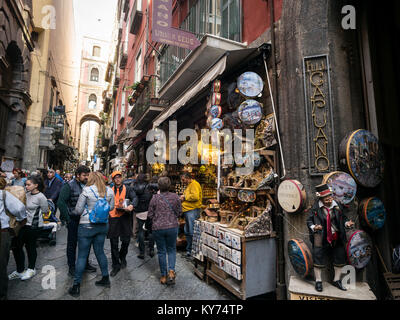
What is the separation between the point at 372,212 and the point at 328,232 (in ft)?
3.02

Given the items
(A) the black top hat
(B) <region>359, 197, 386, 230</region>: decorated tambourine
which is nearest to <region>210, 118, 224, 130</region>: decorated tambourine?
(A) the black top hat

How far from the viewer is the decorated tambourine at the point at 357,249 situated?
2936 mm

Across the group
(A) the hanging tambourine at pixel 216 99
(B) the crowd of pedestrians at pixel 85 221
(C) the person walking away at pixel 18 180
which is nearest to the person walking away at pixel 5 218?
(B) the crowd of pedestrians at pixel 85 221

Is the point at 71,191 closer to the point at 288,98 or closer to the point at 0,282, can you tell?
the point at 0,282

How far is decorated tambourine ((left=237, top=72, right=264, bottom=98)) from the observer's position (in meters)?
4.20

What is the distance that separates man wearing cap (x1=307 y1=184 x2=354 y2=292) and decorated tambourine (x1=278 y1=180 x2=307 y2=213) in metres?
0.28

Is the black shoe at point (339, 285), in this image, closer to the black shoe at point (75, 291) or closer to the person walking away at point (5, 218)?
the black shoe at point (75, 291)

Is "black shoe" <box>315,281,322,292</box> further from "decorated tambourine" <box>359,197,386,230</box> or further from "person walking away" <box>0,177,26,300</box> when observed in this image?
"person walking away" <box>0,177,26,300</box>

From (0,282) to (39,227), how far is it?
1.10 meters

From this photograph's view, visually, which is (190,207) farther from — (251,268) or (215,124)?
(251,268)

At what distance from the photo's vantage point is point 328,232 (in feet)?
9.45

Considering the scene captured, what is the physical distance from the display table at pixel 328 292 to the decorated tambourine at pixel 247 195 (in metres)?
1.38

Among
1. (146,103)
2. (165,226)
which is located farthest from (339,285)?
(146,103)

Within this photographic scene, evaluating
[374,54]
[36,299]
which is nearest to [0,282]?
[36,299]
